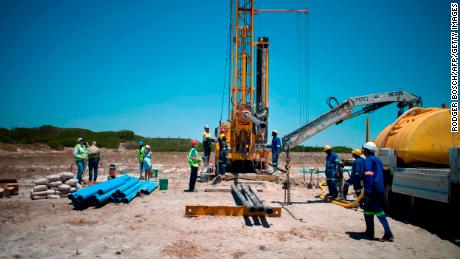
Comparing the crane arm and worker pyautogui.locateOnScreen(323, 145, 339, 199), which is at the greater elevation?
the crane arm

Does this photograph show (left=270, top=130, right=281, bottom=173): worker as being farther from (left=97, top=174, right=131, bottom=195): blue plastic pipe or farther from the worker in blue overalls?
(left=97, top=174, right=131, bottom=195): blue plastic pipe

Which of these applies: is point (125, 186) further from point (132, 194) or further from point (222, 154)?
point (222, 154)

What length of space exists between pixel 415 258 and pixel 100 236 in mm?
5757

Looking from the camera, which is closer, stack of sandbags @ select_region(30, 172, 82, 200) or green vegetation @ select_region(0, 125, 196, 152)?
stack of sandbags @ select_region(30, 172, 82, 200)

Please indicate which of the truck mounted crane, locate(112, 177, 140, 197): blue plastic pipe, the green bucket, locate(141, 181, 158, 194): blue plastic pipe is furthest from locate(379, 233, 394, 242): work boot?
the green bucket

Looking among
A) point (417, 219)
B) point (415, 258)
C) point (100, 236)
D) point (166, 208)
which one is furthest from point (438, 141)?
point (100, 236)

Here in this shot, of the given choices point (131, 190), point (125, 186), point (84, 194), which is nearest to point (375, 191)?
point (84, 194)

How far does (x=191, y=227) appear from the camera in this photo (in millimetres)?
7039

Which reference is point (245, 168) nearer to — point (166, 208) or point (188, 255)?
point (166, 208)

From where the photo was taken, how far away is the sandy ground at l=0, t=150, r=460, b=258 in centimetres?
549

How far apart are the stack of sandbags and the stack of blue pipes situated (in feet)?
5.36

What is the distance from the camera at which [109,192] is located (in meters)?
9.42

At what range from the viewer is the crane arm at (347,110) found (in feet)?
41.4

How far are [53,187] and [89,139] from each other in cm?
4970
